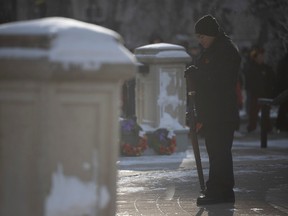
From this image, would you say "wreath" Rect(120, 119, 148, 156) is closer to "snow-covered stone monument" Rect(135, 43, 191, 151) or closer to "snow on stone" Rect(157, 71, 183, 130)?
"snow-covered stone monument" Rect(135, 43, 191, 151)

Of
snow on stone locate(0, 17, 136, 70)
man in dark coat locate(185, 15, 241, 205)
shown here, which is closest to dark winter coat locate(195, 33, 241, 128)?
man in dark coat locate(185, 15, 241, 205)

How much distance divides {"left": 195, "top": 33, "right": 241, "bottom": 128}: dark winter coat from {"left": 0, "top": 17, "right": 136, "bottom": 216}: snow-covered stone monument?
4197mm

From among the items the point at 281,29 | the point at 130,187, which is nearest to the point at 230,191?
the point at 130,187

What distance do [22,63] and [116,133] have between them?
57cm

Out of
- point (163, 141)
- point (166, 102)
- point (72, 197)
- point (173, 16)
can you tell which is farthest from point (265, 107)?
point (173, 16)

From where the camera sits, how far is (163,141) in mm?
13523

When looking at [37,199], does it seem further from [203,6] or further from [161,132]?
[203,6]

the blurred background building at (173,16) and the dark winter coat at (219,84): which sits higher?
the blurred background building at (173,16)

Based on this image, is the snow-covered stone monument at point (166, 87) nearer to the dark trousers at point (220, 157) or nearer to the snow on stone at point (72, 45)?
the dark trousers at point (220, 157)

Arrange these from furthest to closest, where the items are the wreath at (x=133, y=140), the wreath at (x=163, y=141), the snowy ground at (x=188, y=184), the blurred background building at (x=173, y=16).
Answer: the blurred background building at (x=173, y=16)
the wreath at (x=163, y=141)
the wreath at (x=133, y=140)
the snowy ground at (x=188, y=184)

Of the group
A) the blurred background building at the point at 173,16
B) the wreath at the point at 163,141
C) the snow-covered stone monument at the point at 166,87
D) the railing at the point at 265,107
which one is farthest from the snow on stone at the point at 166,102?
the blurred background building at the point at 173,16

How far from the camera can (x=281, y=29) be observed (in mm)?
26391

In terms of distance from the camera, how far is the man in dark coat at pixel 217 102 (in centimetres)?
864

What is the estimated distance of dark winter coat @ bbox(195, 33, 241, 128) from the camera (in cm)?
863
